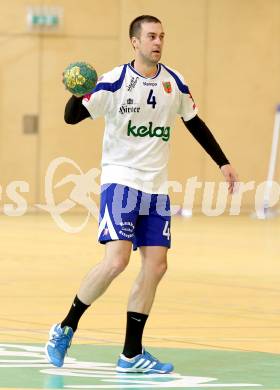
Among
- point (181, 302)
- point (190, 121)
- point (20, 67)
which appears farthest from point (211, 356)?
point (20, 67)

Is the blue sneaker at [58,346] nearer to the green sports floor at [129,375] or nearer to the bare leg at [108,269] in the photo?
the green sports floor at [129,375]

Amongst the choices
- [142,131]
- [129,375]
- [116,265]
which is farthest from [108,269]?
[142,131]

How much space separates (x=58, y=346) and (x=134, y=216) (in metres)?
0.91

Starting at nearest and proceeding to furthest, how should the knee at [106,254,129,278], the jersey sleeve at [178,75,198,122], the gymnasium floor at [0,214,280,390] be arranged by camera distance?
1. the gymnasium floor at [0,214,280,390]
2. the knee at [106,254,129,278]
3. the jersey sleeve at [178,75,198,122]

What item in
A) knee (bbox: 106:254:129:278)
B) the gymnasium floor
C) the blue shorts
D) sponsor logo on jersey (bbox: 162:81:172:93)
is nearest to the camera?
the gymnasium floor

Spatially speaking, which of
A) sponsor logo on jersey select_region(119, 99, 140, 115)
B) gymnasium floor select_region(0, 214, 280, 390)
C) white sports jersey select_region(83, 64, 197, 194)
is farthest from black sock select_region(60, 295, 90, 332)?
sponsor logo on jersey select_region(119, 99, 140, 115)

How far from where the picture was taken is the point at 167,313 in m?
10.2

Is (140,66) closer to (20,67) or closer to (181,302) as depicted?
(181,302)

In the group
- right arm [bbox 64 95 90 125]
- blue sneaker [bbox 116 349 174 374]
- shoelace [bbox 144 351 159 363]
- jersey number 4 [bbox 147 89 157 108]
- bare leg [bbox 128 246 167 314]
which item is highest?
jersey number 4 [bbox 147 89 157 108]

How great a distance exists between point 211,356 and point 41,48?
545 inches

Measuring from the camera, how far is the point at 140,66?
7723 mm

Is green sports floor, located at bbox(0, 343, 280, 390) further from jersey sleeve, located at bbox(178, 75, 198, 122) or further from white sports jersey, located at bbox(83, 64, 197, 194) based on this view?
jersey sleeve, located at bbox(178, 75, 198, 122)

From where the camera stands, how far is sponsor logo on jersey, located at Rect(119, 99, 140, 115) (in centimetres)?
763

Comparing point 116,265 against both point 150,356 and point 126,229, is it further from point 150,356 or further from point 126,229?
point 150,356
